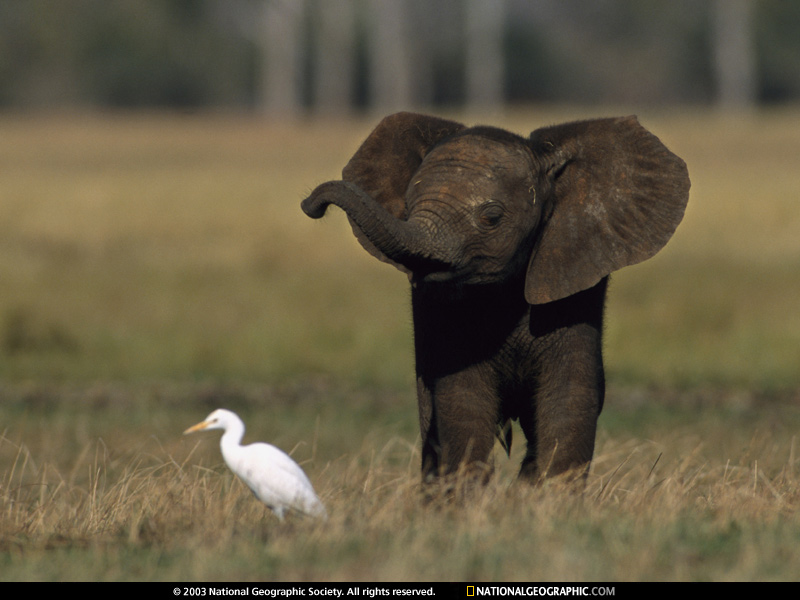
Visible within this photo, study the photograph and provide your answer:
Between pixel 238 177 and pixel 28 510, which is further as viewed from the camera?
pixel 238 177

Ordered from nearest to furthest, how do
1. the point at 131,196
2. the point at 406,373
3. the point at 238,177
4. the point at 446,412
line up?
the point at 446,412
the point at 406,373
the point at 131,196
the point at 238,177

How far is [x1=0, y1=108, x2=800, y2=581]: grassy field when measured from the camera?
5523 mm

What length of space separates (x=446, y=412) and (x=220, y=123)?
45.2 m

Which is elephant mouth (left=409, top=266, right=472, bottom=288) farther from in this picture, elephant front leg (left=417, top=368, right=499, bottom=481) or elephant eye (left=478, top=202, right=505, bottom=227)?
elephant front leg (left=417, top=368, right=499, bottom=481)

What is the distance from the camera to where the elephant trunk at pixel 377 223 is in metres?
6.32

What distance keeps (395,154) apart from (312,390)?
731 centimetres

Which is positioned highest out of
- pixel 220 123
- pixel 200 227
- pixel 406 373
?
pixel 220 123

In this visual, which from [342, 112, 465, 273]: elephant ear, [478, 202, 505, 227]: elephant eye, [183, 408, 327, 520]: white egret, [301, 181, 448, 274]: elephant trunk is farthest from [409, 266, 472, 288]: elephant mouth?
[183, 408, 327, 520]: white egret

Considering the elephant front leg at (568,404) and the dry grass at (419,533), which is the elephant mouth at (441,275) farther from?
the dry grass at (419,533)

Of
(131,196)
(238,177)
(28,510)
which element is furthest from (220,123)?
(28,510)

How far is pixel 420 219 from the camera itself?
667 centimetres

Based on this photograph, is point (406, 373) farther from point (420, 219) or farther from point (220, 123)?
point (220, 123)

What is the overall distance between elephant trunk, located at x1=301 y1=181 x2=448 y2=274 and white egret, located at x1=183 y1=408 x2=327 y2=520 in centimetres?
109

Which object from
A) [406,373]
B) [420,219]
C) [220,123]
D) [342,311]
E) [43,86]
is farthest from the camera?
[43,86]
